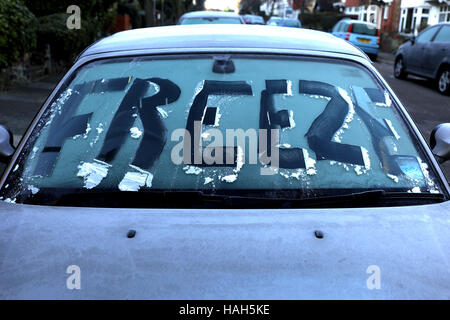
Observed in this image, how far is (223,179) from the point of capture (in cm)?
205

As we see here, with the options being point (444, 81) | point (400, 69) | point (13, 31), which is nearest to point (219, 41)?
point (13, 31)

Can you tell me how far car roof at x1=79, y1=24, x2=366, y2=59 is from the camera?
248 centimetres

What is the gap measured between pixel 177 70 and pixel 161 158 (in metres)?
0.50

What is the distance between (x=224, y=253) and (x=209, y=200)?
352 mm

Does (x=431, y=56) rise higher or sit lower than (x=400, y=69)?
higher

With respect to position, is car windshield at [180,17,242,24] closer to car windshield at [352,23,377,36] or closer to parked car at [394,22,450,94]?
parked car at [394,22,450,94]

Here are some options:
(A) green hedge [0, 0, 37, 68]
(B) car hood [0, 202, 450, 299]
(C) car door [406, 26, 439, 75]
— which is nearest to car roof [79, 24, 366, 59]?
(B) car hood [0, 202, 450, 299]

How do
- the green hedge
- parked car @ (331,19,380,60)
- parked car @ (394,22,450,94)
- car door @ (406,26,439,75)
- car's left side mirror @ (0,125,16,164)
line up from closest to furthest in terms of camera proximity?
car's left side mirror @ (0,125,16,164) → the green hedge → parked car @ (394,22,450,94) → car door @ (406,26,439,75) → parked car @ (331,19,380,60)

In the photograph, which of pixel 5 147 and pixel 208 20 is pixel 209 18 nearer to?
pixel 208 20

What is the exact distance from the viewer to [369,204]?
1.95 metres

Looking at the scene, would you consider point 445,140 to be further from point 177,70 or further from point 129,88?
point 129,88

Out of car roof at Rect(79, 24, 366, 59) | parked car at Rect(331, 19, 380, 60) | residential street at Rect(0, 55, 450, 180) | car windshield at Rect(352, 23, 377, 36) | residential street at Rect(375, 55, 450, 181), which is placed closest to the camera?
car roof at Rect(79, 24, 366, 59)

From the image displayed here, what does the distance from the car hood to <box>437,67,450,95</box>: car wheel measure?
11759 millimetres

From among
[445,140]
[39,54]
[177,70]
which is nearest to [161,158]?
[177,70]
